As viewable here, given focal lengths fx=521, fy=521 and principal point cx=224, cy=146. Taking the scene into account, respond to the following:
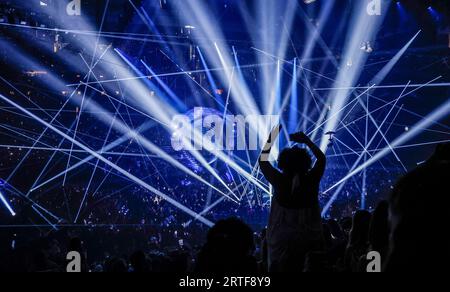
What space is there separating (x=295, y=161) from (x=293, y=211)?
0.33 meters

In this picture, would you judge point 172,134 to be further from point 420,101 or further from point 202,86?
point 420,101

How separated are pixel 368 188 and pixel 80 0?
8.75 metres

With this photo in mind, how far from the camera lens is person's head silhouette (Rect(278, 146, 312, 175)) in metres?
3.37

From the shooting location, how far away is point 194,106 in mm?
15516

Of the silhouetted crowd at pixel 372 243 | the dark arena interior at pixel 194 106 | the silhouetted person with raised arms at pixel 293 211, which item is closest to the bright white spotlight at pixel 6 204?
the dark arena interior at pixel 194 106

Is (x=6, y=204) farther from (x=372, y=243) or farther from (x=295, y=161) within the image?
(x=372, y=243)

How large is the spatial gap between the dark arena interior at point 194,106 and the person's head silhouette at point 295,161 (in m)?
7.13

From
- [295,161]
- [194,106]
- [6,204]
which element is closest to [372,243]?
[295,161]

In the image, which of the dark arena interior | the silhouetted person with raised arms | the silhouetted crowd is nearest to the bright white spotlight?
the dark arena interior

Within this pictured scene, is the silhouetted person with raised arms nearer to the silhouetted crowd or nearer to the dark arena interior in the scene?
the silhouetted crowd

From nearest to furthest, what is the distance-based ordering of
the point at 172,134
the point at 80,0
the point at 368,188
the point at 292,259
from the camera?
the point at 292,259 < the point at 80,0 < the point at 368,188 < the point at 172,134

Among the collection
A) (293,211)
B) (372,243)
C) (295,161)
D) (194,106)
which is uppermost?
(194,106)

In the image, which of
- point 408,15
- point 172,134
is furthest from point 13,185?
point 408,15

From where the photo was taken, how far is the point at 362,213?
11.1 ft
